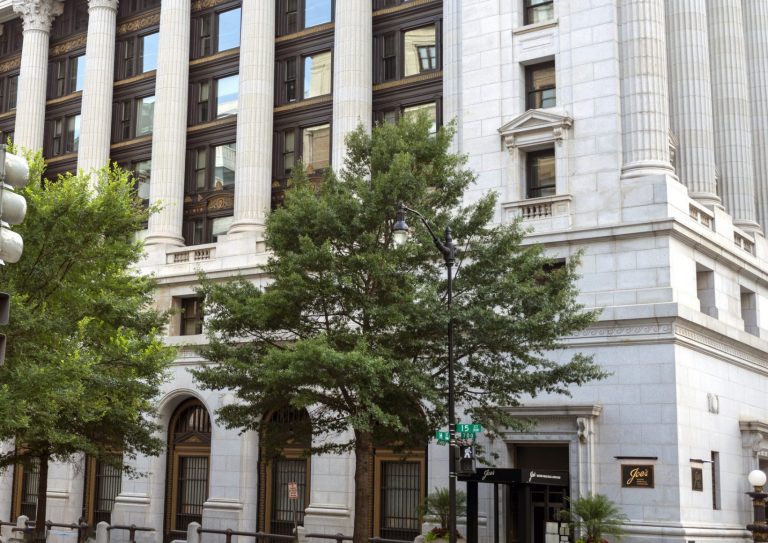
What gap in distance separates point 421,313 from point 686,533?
1160 cm

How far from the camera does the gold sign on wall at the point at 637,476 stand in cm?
3381

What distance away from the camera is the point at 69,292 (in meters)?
31.9

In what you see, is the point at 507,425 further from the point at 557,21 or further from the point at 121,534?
the point at 121,534

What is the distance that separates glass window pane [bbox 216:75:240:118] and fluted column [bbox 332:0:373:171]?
623 cm

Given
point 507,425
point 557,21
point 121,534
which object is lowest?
point 121,534

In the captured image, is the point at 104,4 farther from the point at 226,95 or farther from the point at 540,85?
the point at 540,85

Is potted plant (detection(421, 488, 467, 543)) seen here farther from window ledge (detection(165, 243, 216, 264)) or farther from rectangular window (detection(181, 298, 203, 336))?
window ledge (detection(165, 243, 216, 264))

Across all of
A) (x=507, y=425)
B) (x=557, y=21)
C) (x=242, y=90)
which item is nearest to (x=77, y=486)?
(x=242, y=90)

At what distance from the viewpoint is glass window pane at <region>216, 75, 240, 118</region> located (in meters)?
50.1

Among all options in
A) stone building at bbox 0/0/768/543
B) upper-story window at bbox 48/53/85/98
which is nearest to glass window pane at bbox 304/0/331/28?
stone building at bbox 0/0/768/543

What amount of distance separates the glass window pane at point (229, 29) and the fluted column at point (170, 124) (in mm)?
1630

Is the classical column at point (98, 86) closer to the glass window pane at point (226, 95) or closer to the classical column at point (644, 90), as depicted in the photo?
the glass window pane at point (226, 95)

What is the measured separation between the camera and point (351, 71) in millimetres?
45125

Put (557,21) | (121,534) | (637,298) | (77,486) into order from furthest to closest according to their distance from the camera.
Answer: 1. (77,486)
2. (121,534)
3. (557,21)
4. (637,298)
